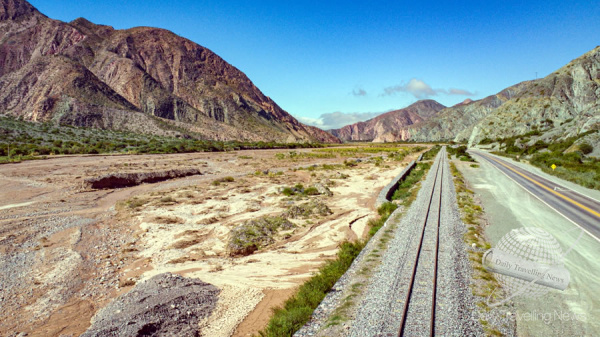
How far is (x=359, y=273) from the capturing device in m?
9.30

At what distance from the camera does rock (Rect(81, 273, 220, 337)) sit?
23.1 feet

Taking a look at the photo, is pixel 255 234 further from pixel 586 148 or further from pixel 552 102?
pixel 552 102

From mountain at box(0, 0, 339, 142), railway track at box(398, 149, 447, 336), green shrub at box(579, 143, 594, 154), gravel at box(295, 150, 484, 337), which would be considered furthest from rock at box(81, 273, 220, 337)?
mountain at box(0, 0, 339, 142)

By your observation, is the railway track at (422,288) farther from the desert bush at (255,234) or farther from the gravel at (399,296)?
the desert bush at (255,234)

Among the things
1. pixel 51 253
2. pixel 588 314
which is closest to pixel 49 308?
pixel 51 253

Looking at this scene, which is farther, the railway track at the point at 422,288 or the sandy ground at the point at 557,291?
the sandy ground at the point at 557,291

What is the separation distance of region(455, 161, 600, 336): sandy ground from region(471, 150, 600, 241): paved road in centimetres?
50

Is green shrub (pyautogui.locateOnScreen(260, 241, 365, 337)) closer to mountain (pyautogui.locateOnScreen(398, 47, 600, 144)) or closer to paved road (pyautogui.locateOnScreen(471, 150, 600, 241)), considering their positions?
paved road (pyautogui.locateOnScreen(471, 150, 600, 241))

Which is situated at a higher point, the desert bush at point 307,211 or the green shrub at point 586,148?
the green shrub at point 586,148

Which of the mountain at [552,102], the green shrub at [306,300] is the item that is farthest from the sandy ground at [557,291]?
the mountain at [552,102]

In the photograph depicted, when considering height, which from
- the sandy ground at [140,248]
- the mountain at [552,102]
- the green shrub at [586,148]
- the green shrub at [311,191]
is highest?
the mountain at [552,102]

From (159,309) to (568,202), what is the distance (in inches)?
932

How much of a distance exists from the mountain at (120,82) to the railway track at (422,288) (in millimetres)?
102584

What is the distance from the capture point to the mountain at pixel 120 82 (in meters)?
95.0
